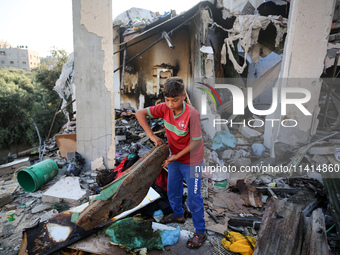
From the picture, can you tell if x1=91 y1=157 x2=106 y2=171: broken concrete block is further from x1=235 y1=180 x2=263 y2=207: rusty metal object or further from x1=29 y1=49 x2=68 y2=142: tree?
x1=29 y1=49 x2=68 y2=142: tree

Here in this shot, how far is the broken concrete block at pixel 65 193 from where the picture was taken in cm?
329

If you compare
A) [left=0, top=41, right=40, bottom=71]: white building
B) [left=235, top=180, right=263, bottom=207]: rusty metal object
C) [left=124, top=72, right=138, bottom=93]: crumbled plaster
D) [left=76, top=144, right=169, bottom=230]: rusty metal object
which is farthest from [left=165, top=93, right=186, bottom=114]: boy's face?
[left=0, top=41, right=40, bottom=71]: white building

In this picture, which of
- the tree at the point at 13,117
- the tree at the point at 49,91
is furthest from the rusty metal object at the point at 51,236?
the tree at the point at 49,91

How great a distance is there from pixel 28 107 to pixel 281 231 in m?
22.1

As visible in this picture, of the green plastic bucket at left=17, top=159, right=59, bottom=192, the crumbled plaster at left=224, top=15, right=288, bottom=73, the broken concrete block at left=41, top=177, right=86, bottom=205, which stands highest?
the crumbled plaster at left=224, top=15, right=288, bottom=73

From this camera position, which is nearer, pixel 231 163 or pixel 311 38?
pixel 311 38

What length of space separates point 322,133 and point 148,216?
521 cm

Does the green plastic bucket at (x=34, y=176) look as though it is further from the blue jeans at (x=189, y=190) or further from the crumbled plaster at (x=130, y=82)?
the crumbled plaster at (x=130, y=82)

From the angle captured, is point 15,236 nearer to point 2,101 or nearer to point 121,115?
point 121,115

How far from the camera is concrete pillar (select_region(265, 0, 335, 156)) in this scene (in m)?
4.57

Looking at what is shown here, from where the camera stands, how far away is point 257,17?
5504 millimetres

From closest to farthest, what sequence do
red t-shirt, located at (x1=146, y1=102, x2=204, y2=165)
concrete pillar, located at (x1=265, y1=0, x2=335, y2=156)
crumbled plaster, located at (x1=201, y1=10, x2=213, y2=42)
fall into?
red t-shirt, located at (x1=146, y1=102, x2=204, y2=165) < concrete pillar, located at (x1=265, y1=0, x2=335, y2=156) < crumbled plaster, located at (x1=201, y1=10, x2=213, y2=42)

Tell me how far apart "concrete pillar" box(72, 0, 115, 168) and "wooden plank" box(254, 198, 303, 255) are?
10.7 feet

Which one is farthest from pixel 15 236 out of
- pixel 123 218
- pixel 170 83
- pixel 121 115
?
pixel 121 115
